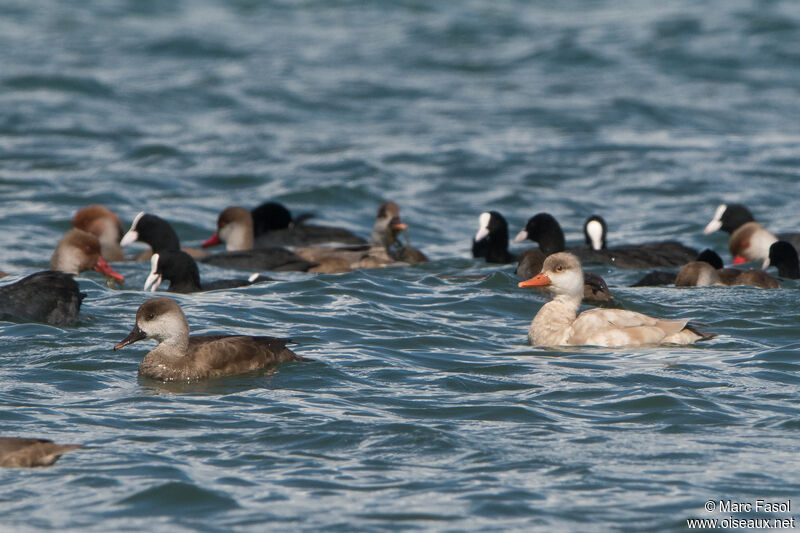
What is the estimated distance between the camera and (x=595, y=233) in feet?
50.9

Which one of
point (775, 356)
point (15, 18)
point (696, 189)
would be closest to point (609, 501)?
point (775, 356)

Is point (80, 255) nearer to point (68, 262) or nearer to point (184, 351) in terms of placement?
point (68, 262)

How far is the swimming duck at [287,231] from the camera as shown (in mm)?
16797

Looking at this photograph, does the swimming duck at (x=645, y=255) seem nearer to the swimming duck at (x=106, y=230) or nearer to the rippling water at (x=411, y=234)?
the rippling water at (x=411, y=234)

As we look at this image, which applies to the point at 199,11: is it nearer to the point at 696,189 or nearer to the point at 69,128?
the point at 69,128

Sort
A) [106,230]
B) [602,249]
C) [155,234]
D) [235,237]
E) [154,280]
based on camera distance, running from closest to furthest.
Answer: [154,280], [602,249], [155,234], [106,230], [235,237]

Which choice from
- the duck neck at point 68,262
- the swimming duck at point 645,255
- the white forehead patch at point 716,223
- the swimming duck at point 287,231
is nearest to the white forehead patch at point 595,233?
the swimming duck at point 645,255

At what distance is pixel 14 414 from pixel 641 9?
1144 inches

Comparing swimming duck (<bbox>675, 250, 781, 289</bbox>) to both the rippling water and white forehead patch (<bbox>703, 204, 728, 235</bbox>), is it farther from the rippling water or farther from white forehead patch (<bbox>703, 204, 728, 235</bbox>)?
white forehead patch (<bbox>703, 204, 728, 235</bbox>)

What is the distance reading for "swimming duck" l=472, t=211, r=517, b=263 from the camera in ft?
50.6

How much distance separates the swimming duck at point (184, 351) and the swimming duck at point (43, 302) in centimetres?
164

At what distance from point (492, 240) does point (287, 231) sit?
10.0 ft

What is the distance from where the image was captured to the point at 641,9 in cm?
3503

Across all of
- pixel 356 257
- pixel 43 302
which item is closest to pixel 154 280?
pixel 43 302
